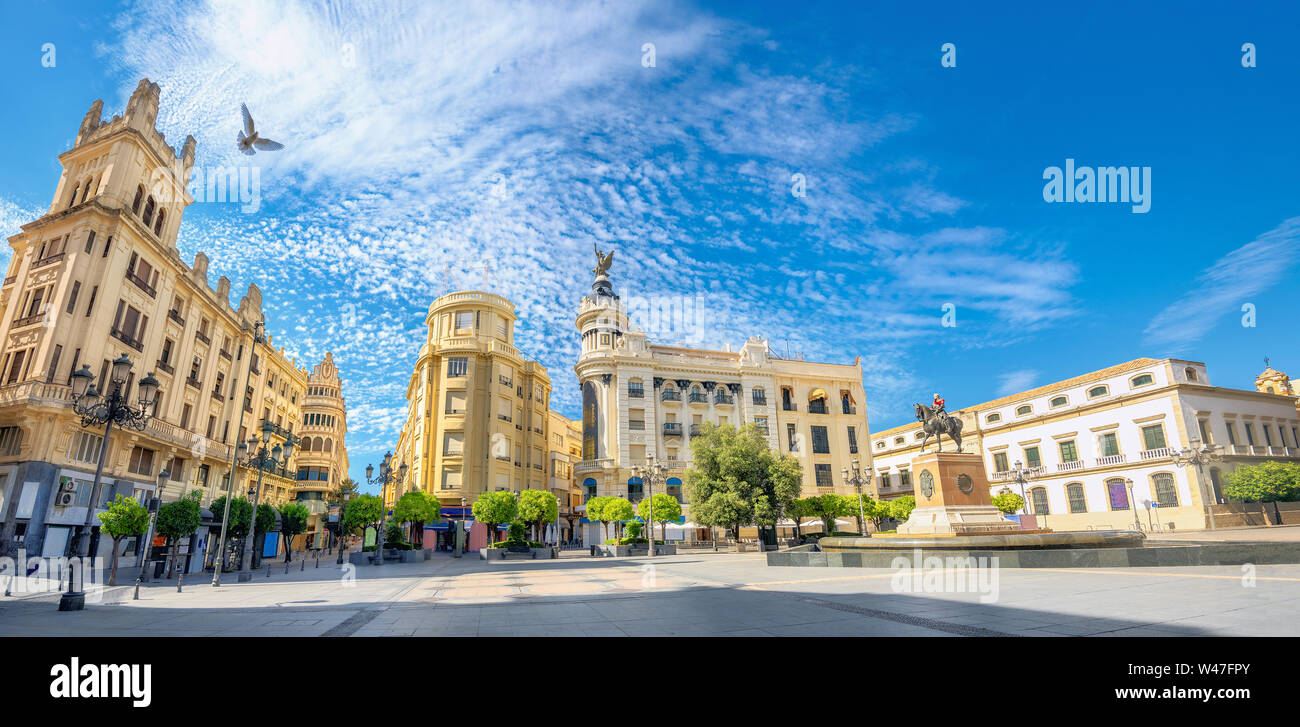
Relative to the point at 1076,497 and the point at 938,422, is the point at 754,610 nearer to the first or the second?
the point at 938,422

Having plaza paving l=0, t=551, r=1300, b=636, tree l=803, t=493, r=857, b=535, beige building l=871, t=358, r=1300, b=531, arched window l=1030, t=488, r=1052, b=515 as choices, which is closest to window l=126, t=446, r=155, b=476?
plaza paving l=0, t=551, r=1300, b=636

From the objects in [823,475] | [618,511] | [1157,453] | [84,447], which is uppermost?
[84,447]

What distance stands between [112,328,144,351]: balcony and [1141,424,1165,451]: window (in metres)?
64.1

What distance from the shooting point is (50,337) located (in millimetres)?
24656

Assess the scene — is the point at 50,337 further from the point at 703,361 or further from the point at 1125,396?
the point at 1125,396

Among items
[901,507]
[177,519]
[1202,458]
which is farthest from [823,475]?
[177,519]

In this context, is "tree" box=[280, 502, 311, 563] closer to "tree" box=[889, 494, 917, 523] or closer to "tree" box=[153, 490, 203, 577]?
"tree" box=[153, 490, 203, 577]

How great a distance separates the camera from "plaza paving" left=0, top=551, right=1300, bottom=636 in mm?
6789

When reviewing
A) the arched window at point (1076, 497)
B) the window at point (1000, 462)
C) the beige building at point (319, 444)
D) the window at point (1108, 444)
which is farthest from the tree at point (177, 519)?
the window at point (1000, 462)

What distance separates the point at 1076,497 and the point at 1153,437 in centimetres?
745

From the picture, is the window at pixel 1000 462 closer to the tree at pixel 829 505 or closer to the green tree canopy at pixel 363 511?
the tree at pixel 829 505

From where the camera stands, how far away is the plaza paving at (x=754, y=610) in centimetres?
679

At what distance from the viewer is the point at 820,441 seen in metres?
54.4

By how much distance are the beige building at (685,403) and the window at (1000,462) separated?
38.2 ft
